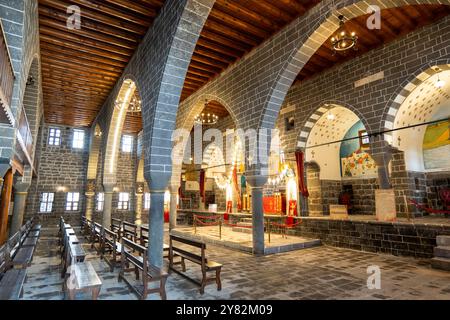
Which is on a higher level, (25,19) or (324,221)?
(25,19)

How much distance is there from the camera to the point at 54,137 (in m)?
14.9

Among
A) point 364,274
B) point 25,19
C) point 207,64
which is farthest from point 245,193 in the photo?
point 25,19

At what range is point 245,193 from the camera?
13.1 m

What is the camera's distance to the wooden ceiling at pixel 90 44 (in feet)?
18.4

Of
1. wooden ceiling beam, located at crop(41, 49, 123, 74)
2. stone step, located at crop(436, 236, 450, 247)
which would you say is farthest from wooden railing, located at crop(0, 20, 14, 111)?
stone step, located at crop(436, 236, 450, 247)

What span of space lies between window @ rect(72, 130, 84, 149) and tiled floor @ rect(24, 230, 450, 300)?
34.8 ft

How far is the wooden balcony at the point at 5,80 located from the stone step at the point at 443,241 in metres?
7.82

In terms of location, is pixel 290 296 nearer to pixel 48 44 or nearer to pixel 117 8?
pixel 117 8

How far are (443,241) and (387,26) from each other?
17.4 ft

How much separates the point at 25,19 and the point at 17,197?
6646mm

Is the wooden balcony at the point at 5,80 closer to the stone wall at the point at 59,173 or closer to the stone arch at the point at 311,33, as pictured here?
the stone arch at the point at 311,33

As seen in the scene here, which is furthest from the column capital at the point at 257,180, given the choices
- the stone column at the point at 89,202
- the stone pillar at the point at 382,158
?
the stone column at the point at 89,202

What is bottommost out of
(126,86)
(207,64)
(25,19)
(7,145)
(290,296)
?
(290,296)
